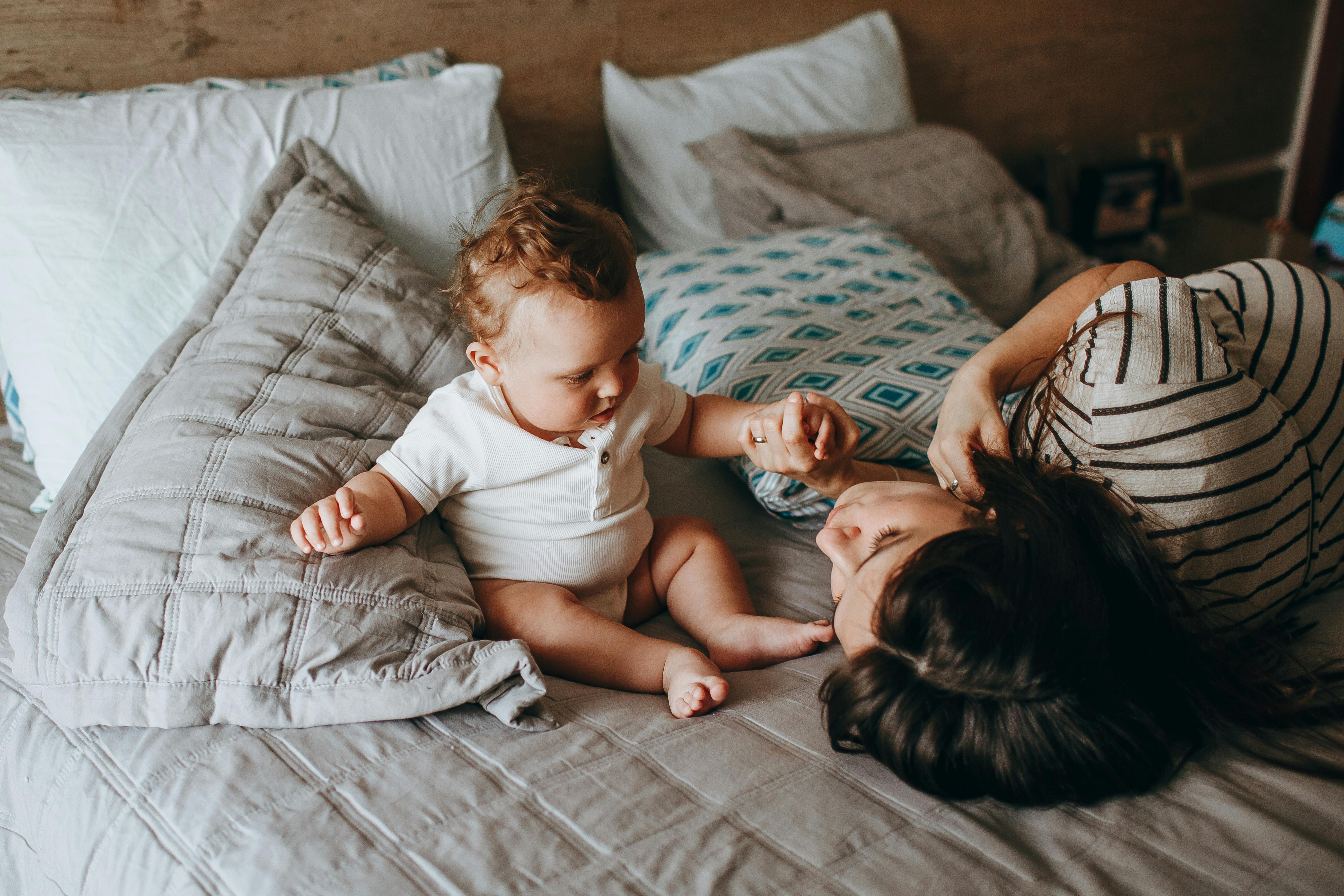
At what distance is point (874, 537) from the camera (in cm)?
76

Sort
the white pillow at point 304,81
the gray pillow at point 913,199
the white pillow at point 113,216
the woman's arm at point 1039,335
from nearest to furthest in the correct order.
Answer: the woman's arm at point 1039,335 < the white pillow at point 113,216 < the white pillow at point 304,81 < the gray pillow at point 913,199

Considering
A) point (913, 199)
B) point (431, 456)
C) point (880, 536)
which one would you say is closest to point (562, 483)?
point (431, 456)

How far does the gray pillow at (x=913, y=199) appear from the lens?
5.28 feet

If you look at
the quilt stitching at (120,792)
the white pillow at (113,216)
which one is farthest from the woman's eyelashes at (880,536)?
the white pillow at (113,216)

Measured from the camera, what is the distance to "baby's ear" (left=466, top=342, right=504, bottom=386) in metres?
0.89

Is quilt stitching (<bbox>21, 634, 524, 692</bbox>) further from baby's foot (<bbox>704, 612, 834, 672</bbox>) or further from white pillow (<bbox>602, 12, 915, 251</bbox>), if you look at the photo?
white pillow (<bbox>602, 12, 915, 251</bbox>)

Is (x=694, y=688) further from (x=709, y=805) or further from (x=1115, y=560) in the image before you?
(x=1115, y=560)

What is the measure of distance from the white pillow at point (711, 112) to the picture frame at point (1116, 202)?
0.80 m

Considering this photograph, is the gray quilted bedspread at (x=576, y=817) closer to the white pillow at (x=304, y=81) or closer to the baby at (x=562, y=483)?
the baby at (x=562, y=483)

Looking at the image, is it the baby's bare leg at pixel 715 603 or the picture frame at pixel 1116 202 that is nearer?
the baby's bare leg at pixel 715 603

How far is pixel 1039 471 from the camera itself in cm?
76

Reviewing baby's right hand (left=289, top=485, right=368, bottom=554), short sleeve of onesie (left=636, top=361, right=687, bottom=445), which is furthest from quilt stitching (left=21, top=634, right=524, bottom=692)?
short sleeve of onesie (left=636, top=361, right=687, bottom=445)

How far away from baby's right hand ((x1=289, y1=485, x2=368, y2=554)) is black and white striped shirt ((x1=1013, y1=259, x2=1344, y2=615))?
1.98 ft

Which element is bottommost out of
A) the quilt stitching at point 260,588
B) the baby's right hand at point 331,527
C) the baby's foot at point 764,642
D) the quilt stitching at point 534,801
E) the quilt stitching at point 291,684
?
the baby's foot at point 764,642
